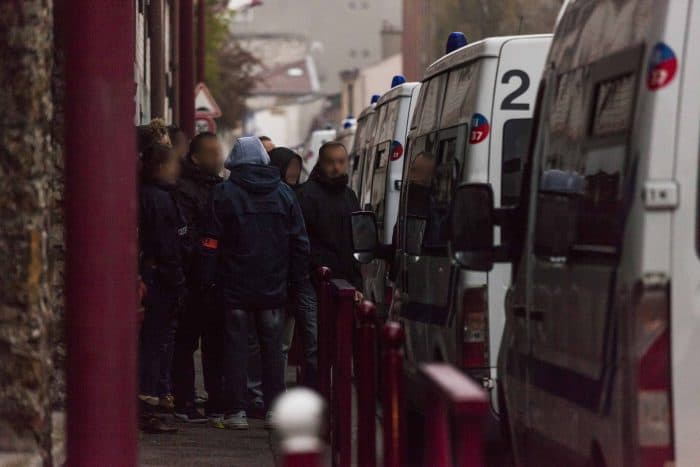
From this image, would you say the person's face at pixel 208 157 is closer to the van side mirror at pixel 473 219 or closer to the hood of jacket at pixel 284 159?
the hood of jacket at pixel 284 159

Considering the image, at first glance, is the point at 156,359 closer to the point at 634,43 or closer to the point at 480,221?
the point at 480,221

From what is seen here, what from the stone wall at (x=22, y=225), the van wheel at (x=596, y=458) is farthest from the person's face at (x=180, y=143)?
the van wheel at (x=596, y=458)

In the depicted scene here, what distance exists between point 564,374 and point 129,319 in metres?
1.50

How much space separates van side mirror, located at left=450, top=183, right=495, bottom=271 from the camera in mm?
6707

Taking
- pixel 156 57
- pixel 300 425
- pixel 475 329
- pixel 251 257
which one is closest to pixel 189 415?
pixel 251 257

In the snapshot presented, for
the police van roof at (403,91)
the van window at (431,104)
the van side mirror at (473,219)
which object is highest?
the police van roof at (403,91)

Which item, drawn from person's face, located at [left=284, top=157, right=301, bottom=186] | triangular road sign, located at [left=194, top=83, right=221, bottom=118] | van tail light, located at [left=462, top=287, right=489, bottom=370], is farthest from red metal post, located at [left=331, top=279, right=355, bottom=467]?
triangular road sign, located at [left=194, top=83, right=221, bottom=118]

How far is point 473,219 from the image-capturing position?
22.2 ft

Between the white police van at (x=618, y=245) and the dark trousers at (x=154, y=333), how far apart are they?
4319 millimetres

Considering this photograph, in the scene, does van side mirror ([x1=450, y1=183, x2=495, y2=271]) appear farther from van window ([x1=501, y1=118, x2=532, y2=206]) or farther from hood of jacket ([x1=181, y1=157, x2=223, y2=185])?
hood of jacket ([x1=181, y1=157, x2=223, y2=185])

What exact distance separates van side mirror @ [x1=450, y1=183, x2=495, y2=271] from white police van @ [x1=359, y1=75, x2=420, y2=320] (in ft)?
19.8

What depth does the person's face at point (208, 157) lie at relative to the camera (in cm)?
1169

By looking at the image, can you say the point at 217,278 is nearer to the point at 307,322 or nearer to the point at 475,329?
the point at 307,322

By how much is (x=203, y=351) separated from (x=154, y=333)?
3.94ft
